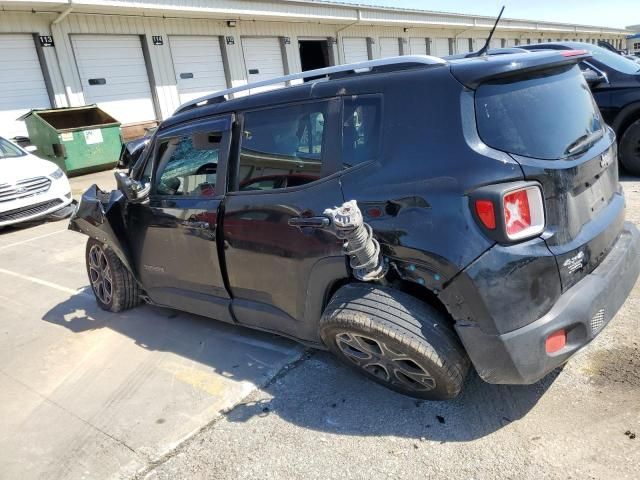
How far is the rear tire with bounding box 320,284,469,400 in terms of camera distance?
2398 mm

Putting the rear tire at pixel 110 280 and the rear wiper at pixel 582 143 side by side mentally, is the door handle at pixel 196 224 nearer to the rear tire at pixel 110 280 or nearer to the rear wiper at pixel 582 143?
the rear tire at pixel 110 280

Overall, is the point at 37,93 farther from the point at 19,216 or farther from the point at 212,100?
the point at 212,100

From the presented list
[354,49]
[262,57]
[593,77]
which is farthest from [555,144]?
[354,49]

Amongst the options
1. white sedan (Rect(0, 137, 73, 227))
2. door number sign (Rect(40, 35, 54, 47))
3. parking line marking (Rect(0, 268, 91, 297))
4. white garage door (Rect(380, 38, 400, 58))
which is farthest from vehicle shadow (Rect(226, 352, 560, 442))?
white garage door (Rect(380, 38, 400, 58))

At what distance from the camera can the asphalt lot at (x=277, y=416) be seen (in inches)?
92.7

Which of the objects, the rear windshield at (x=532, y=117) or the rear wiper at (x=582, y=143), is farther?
the rear wiper at (x=582, y=143)

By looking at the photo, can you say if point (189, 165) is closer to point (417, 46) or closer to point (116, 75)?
point (116, 75)

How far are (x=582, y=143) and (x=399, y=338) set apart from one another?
1337mm

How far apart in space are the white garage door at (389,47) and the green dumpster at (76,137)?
14.4 m

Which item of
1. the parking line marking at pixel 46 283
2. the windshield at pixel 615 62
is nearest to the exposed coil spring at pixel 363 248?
the parking line marking at pixel 46 283

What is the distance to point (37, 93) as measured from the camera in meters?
12.5

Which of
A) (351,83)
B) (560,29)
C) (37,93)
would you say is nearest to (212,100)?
(351,83)

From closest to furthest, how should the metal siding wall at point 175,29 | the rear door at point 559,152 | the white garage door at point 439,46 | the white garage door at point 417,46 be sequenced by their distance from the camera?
the rear door at point 559,152, the metal siding wall at point 175,29, the white garage door at point 417,46, the white garage door at point 439,46

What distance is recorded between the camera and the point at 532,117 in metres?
2.36
